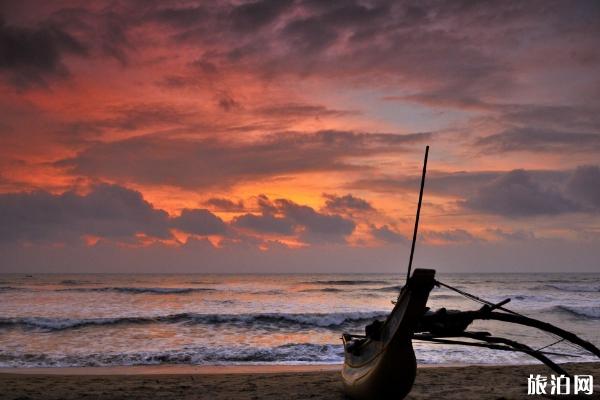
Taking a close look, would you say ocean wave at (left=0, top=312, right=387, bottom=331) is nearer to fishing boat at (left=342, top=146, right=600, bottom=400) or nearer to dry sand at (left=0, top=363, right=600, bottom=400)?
dry sand at (left=0, top=363, right=600, bottom=400)

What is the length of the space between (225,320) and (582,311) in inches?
886

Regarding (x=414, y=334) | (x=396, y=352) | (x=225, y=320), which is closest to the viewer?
(x=396, y=352)

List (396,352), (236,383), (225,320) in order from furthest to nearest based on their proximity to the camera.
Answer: (225,320), (236,383), (396,352)

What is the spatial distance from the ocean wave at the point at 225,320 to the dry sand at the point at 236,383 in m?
10.9

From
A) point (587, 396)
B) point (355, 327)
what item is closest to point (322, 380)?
point (587, 396)

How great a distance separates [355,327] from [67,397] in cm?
1711

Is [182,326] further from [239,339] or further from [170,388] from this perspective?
[170,388]

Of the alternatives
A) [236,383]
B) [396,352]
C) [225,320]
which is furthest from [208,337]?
[396,352]

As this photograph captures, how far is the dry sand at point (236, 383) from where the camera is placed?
10039mm

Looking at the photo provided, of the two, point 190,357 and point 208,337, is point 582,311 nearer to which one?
point 208,337

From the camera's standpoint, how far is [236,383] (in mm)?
11422

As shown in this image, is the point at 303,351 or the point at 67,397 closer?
the point at 67,397

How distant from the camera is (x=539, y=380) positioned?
35.9 ft

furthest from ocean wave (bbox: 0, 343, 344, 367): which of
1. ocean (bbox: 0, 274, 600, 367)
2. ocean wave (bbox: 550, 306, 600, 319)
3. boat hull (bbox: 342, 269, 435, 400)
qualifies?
ocean wave (bbox: 550, 306, 600, 319)
